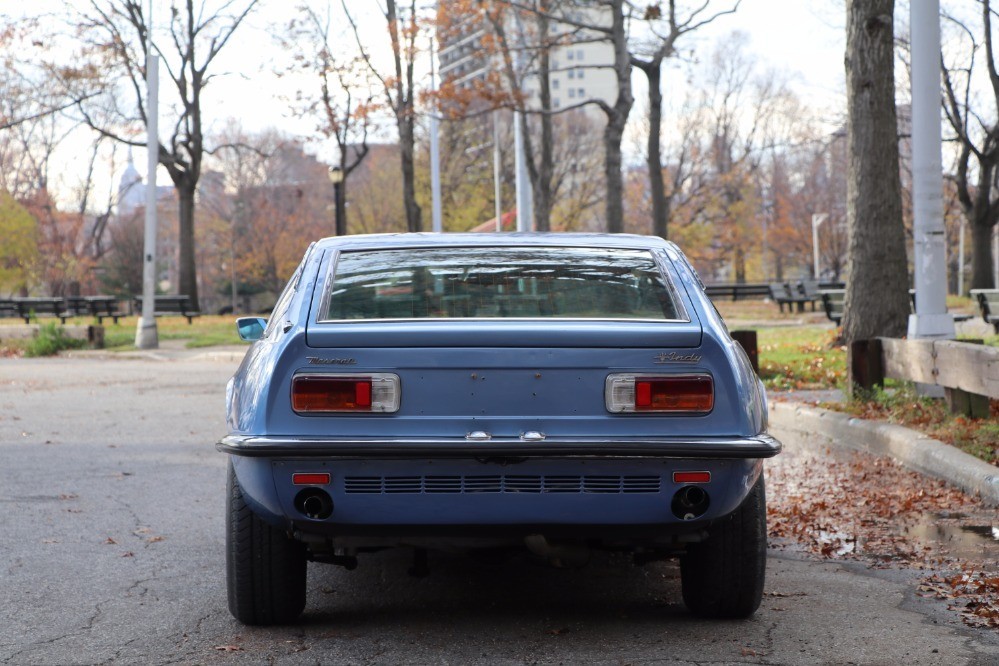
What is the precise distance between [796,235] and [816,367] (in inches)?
2222

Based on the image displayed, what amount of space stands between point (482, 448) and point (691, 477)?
71 centimetres

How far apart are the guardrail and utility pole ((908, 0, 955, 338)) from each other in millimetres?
442

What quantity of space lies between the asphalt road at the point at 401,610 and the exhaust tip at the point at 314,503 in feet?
1.61

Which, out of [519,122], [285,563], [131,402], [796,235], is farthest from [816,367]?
[796,235]

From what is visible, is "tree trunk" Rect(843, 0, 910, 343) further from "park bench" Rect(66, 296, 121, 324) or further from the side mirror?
"park bench" Rect(66, 296, 121, 324)

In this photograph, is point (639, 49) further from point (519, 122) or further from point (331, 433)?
point (331, 433)

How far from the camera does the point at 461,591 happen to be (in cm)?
543

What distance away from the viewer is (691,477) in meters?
4.30

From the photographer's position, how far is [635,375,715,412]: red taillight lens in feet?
14.3

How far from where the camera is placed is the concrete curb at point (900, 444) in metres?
7.60

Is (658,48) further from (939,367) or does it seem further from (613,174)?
(939,367)

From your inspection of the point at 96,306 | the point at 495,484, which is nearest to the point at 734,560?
the point at 495,484

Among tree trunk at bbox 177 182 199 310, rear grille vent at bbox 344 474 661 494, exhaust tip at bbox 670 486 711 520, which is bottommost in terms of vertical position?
exhaust tip at bbox 670 486 711 520

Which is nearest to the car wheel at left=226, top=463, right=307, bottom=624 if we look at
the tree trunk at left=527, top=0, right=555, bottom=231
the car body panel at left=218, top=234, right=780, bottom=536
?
the car body panel at left=218, top=234, right=780, bottom=536
